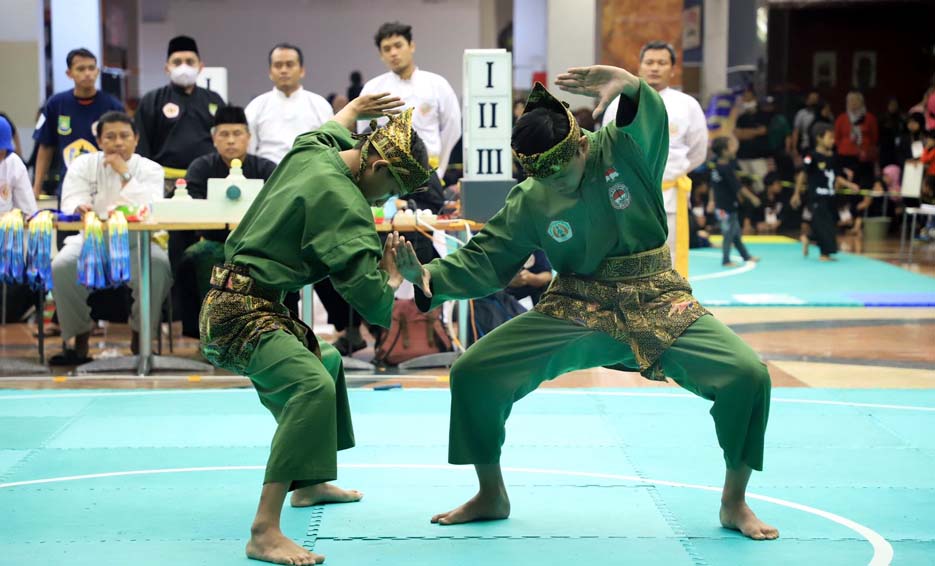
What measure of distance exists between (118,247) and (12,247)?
570mm

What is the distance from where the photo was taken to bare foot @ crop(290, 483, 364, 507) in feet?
13.7

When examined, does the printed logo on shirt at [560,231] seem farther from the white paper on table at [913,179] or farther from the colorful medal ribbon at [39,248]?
the white paper on table at [913,179]

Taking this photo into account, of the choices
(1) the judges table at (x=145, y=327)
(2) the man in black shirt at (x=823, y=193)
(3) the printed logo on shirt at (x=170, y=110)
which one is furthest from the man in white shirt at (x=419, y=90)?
(2) the man in black shirt at (x=823, y=193)

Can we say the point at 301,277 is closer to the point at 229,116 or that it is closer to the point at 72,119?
the point at 229,116

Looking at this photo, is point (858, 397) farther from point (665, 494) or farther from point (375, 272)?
point (375, 272)

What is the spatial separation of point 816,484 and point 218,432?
247cm

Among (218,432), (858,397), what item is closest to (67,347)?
(218,432)

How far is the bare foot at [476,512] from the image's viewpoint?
396 centimetres

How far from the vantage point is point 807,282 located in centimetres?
1062

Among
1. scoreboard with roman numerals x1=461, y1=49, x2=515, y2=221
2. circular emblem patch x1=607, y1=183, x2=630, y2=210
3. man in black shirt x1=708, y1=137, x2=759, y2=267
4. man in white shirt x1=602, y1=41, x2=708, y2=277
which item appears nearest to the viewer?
circular emblem patch x1=607, y1=183, x2=630, y2=210

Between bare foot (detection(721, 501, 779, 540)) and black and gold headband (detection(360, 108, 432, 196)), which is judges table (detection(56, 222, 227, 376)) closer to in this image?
black and gold headband (detection(360, 108, 432, 196))

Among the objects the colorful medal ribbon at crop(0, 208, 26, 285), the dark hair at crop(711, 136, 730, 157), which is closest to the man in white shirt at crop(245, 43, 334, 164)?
the colorful medal ribbon at crop(0, 208, 26, 285)

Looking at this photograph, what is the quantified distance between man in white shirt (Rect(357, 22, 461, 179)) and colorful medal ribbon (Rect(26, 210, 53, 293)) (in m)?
2.23

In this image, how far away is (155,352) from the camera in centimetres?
757
